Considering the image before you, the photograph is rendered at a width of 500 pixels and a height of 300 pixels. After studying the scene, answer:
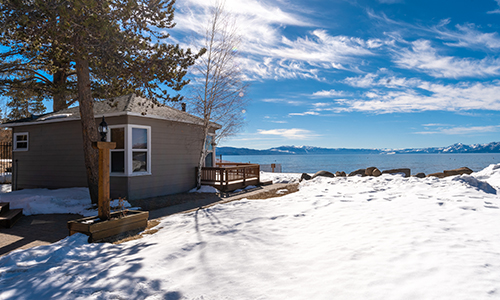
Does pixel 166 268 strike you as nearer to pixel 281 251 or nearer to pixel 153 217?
pixel 281 251

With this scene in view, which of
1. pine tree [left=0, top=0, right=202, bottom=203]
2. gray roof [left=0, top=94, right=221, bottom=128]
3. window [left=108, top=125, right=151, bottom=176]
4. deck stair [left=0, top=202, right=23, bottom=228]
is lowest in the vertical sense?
deck stair [left=0, top=202, right=23, bottom=228]

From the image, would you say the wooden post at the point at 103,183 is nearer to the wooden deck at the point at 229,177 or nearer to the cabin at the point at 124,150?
the cabin at the point at 124,150

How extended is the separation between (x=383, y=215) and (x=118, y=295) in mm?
4738

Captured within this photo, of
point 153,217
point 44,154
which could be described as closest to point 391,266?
point 153,217

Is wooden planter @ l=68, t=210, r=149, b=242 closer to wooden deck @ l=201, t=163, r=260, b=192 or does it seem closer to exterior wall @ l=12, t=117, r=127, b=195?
exterior wall @ l=12, t=117, r=127, b=195

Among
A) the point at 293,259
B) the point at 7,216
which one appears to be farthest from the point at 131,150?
the point at 293,259

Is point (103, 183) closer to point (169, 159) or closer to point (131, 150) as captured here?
point (131, 150)

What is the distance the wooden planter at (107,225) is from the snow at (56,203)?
1.79 m

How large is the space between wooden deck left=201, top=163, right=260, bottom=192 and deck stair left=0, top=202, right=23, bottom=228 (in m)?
6.46

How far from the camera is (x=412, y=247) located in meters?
3.50

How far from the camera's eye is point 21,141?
11883mm

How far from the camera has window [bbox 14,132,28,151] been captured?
11.7m

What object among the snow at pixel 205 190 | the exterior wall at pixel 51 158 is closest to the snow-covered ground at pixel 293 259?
the snow at pixel 205 190

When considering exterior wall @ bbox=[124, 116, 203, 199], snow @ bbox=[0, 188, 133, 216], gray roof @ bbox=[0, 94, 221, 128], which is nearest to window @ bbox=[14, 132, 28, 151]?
gray roof @ bbox=[0, 94, 221, 128]
